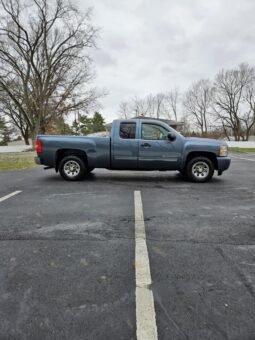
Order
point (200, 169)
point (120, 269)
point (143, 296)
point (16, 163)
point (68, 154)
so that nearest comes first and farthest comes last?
point (143, 296) → point (120, 269) → point (200, 169) → point (68, 154) → point (16, 163)

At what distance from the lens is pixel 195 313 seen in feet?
6.21

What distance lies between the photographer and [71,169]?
7656 millimetres

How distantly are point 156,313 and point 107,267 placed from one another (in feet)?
2.65

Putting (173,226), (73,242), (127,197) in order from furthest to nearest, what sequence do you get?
1. (127,197)
2. (173,226)
3. (73,242)

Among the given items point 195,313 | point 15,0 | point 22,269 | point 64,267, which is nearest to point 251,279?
point 195,313

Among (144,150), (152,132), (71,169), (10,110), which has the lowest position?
(71,169)

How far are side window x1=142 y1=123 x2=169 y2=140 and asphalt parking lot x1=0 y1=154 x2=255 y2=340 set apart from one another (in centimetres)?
275

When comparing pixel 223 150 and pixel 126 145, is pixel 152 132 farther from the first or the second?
pixel 223 150

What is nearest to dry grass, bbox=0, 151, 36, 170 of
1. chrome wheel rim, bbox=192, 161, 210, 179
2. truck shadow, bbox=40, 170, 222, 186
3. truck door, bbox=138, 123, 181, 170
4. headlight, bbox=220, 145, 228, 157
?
truck shadow, bbox=40, 170, 222, 186

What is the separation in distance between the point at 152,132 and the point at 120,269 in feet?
17.6

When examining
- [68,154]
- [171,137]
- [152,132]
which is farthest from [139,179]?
[68,154]

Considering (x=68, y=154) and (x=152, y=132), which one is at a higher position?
(x=152, y=132)

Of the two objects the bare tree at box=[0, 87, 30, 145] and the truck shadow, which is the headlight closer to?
the truck shadow

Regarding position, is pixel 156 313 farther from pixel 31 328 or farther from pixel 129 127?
pixel 129 127
